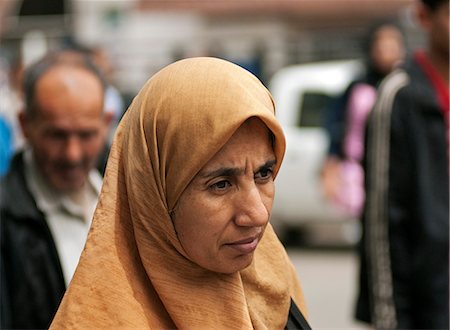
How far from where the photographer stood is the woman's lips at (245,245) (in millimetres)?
2289

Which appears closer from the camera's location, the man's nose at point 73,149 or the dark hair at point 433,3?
the man's nose at point 73,149

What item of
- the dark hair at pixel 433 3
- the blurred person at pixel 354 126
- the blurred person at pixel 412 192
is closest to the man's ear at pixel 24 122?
the blurred person at pixel 412 192

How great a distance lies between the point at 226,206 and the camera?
2.28 m

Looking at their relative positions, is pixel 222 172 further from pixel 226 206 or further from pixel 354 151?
pixel 354 151

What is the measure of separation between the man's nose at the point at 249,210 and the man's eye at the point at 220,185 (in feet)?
0.11

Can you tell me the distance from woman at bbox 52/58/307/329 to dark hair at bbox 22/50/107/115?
1.70 m

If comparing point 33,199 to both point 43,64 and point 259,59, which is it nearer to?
point 43,64

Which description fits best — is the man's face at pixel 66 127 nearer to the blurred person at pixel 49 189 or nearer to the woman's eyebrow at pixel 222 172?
the blurred person at pixel 49 189

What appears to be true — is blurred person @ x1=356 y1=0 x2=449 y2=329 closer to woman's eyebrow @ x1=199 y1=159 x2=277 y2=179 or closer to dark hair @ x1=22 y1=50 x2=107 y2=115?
dark hair @ x1=22 y1=50 x2=107 y2=115

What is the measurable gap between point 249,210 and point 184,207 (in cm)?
14

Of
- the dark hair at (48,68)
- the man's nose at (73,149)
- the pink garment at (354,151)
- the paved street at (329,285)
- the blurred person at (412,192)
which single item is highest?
the dark hair at (48,68)

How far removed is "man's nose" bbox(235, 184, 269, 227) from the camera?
2268 mm

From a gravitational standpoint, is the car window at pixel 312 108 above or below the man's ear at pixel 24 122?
below

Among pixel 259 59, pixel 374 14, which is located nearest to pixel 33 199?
pixel 259 59
